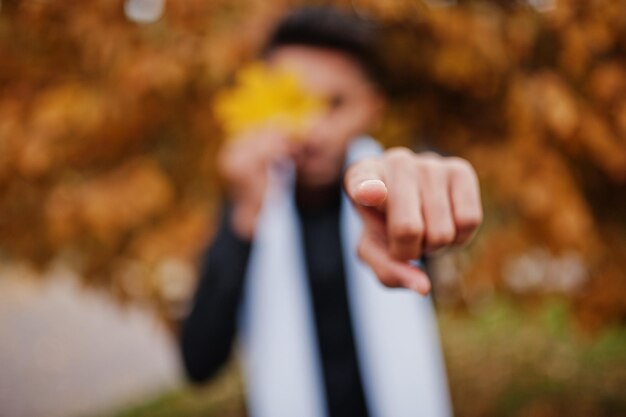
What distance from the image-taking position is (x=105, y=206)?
1055mm

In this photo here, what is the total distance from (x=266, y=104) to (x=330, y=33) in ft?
0.95

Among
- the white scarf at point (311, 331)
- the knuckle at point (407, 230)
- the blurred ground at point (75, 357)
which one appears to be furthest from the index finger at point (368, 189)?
the blurred ground at point (75, 357)

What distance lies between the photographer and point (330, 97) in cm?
116

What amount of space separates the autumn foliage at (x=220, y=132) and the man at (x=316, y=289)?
0.37 feet

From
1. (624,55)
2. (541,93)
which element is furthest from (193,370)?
(624,55)

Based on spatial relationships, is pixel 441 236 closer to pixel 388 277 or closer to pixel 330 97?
pixel 388 277

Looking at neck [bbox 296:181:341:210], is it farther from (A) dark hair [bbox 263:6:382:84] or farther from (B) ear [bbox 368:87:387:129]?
(A) dark hair [bbox 263:6:382:84]

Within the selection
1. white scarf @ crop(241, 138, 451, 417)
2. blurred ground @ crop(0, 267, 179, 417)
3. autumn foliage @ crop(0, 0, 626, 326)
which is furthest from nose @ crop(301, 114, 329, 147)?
blurred ground @ crop(0, 267, 179, 417)

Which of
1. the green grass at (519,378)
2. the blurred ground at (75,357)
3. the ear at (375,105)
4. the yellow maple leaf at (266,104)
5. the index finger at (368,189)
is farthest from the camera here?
the blurred ground at (75,357)

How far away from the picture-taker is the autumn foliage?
1006 mm

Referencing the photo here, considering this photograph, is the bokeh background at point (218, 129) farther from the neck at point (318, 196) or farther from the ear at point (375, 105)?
the neck at point (318, 196)

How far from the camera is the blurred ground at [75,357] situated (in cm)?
373

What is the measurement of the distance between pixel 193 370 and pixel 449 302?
90 cm

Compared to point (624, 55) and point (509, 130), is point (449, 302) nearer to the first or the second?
point (509, 130)
